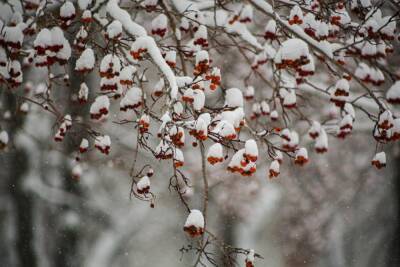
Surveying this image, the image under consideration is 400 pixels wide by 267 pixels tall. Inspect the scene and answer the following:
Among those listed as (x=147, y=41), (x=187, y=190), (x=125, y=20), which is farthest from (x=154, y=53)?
(x=187, y=190)

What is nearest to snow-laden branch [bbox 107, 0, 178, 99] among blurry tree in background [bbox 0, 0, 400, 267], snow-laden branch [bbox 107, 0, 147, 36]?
snow-laden branch [bbox 107, 0, 147, 36]

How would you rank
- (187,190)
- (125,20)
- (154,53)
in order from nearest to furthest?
1. (154,53)
2. (125,20)
3. (187,190)

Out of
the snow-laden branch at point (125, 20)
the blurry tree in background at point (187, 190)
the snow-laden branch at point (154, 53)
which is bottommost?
the snow-laden branch at point (154, 53)

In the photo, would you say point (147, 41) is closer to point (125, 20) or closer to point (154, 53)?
point (154, 53)

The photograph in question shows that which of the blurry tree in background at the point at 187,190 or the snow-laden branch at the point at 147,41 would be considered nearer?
the snow-laden branch at the point at 147,41

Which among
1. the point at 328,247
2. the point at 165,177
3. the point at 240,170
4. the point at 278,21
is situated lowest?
the point at 240,170

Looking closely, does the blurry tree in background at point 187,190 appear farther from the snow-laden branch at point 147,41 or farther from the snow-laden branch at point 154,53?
the snow-laden branch at point 154,53

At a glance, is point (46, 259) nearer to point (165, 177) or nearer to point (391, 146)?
point (165, 177)

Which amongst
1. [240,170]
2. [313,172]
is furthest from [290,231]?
[240,170]

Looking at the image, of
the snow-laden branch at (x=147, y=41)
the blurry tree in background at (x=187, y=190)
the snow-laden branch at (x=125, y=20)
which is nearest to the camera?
the snow-laden branch at (x=147, y=41)

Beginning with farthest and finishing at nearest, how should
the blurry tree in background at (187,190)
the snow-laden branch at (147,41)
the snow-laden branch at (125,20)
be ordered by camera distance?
1. the blurry tree in background at (187,190)
2. the snow-laden branch at (125,20)
3. the snow-laden branch at (147,41)

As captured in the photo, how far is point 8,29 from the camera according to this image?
279 cm

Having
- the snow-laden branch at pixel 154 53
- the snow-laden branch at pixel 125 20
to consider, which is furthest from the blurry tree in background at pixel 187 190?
the snow-laden branch at pixel 154 53

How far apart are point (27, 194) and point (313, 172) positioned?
22.7ft
